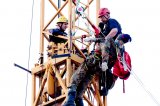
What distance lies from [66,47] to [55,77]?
847mm

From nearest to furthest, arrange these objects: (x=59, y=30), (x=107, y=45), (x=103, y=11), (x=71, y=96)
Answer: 1. (x=71, y=96)
2. (x=107, y=45)
3. (x=103, y=11)
4. (x=59, y=30)

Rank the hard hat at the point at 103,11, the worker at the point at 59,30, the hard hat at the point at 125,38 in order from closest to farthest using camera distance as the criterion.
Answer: the hard hat at the point at 125,38 → the hard hat at the point at 103,11 → the worker at the point at 59,30

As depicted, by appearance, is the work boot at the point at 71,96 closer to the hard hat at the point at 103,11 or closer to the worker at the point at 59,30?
the worker at the point at 59,30

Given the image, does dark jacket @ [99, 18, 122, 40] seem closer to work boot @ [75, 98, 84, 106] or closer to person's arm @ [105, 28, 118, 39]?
person's arm @ [105, 28, 118, 39]

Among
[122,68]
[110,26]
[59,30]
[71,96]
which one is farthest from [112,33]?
[71,96]

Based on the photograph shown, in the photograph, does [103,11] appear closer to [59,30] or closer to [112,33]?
[112,33]

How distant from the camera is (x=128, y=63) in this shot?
14359 mm

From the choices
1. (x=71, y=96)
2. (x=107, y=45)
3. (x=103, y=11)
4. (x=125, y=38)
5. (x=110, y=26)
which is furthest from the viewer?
(x=103, y=11)

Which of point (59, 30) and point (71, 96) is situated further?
point (59, 30)

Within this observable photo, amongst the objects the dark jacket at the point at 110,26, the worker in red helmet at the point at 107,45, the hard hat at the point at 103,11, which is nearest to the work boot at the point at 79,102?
the worker in red helmet at the point at 107,45

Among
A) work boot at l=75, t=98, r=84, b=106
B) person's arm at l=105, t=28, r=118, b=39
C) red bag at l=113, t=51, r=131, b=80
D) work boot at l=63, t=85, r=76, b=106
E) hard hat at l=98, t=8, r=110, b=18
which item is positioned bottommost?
work boot at l=75, t=98, r=84, b=106

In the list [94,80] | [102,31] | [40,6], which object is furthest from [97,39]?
[40,6]

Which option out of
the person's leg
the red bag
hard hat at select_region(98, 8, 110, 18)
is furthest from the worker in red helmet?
the person's leg

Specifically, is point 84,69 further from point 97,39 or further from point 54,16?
point 54,16
